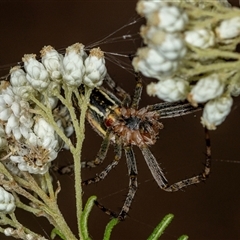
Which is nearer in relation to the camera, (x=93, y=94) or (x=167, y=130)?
(x=93, y=94)

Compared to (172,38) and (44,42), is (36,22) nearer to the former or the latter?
(44,42)

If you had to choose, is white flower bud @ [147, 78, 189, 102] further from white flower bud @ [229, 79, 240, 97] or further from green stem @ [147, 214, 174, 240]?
green stem @ [147, 214, 174, 240]

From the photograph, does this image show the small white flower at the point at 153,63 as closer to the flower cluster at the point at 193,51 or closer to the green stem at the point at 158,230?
the flower cluster at the point at 193,51

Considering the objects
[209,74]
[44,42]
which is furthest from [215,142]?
[209,74]

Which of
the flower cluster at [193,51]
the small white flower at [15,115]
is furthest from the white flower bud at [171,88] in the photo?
the small white flower at [15,115]

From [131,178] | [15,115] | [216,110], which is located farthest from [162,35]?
[131,178]
